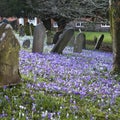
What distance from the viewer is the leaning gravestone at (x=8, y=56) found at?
5.66m

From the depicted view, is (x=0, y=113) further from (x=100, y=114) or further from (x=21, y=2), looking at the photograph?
(x=21, y=2)

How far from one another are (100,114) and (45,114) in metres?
0.99

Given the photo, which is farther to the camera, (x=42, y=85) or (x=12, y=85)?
(x=42, y=85)

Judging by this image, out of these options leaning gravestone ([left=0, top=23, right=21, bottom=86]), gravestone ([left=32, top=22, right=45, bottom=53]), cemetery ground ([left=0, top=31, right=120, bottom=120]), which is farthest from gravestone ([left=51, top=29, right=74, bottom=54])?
leaning gravestone ([left=0, top=23, right=21, bottom=86])

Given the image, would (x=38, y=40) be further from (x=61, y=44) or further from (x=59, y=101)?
(x=59, y=101)

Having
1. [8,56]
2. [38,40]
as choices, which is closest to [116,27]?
[8,56]

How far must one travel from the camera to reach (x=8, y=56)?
18.9 ft

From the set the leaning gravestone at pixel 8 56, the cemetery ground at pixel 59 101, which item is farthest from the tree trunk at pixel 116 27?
the leaning gravestone at pixel 8 56

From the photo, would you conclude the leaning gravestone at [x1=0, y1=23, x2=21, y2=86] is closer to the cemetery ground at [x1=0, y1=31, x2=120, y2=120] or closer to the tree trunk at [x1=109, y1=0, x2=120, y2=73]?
the cemetery ground at [x1=0, y1=31, x2=120, y2=120]

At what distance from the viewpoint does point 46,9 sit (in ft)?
92.9

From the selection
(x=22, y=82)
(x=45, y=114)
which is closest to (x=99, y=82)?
(x=22, y=82)

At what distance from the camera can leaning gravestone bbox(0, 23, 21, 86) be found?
5660 mm

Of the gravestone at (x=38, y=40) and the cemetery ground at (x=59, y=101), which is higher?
the gravestone at (x=38, y=40)

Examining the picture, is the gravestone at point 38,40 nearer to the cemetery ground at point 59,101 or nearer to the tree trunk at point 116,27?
the tree trunk at point 116,27
